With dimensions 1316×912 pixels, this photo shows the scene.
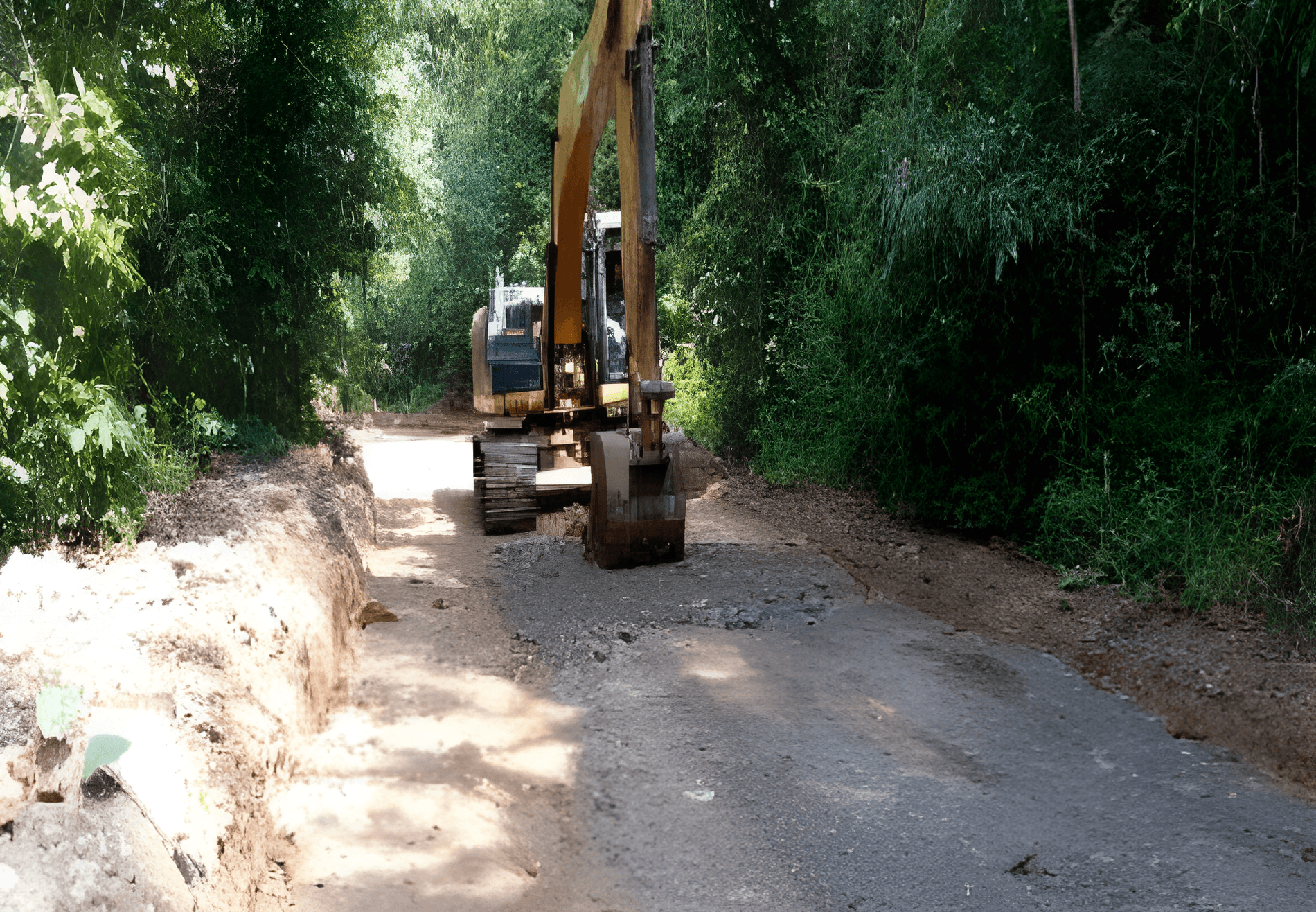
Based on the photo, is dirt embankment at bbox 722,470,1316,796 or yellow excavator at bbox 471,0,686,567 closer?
dirt embankment at bbox 722,470,1316,796

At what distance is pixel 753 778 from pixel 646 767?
0.43 m

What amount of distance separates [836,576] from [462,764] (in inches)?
121

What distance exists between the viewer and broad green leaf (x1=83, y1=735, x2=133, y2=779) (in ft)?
7.85

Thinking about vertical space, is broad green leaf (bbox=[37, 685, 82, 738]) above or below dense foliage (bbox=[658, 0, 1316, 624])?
below

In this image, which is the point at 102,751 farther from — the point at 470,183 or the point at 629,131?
the point at 470,183

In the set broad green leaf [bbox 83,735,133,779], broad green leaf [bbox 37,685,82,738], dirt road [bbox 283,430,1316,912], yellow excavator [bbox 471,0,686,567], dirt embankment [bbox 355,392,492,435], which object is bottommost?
dirt road [bbox 283,430,1316,912]

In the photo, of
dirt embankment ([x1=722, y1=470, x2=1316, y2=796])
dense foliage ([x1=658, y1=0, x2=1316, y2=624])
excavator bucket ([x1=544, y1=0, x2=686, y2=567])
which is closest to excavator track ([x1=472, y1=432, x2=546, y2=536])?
excavator bucket ([x1=544, y1=0, x2=686, y2=567])

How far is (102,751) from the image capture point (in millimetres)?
2443

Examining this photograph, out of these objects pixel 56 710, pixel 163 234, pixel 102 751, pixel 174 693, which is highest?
pixel 163 234

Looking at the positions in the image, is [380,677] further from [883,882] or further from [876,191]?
[876,191]

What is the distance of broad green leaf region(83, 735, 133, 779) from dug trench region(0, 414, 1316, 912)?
6cm

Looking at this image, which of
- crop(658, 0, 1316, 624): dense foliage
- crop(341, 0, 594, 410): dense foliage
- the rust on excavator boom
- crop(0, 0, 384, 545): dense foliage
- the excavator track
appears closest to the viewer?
crop(0, 0, 384, 545): dense foliage

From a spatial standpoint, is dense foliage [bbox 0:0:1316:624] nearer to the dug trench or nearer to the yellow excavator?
the dug trench

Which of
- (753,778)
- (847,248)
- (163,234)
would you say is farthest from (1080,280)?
(163,234)
